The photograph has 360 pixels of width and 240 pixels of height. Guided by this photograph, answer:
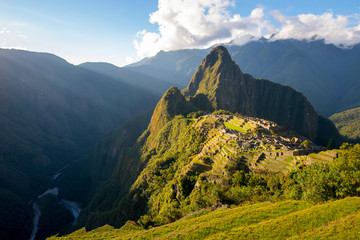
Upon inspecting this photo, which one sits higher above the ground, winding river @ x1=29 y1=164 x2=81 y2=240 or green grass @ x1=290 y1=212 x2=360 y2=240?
green grass @ x1=290 y1=212 x2=360 y2=240

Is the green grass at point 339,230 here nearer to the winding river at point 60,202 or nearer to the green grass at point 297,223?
the green grass at point 297,223

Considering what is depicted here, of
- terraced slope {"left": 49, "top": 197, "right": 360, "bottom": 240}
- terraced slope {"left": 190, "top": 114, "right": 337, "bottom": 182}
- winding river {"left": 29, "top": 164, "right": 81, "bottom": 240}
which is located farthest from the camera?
winding river {"left": 29, "top": 164, "right": 81, "bottom": 240}

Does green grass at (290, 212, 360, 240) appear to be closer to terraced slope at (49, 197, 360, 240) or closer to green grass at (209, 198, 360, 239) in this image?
terraced slope at (49, 197, 360, 240)

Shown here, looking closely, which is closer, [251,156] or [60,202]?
[251,156]

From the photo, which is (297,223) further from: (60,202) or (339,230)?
(60,202)

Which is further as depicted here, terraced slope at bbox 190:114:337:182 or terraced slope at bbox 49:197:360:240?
terraced slope at bbox 190:114:337:182

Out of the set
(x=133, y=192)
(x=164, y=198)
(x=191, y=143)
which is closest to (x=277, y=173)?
(x=164, y=198)

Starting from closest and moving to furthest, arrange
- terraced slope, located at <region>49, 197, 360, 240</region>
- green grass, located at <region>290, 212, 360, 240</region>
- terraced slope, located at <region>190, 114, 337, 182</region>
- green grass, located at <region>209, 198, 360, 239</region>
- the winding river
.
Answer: green grass, located at <region>290, 212, 360, 240</region> < terraced slope, located at <region>49, 197, 360, 240</region> < green grass, located at <region>209, 198, 360, 239</region> < terraced slope, located at <region>190, 114, 337, 182</region> < the winding river

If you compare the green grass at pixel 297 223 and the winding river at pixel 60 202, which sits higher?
the green grass at pixel 297 223

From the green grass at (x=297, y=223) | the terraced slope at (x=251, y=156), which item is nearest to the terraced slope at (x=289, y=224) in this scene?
the green grass at (x=297, y=223)

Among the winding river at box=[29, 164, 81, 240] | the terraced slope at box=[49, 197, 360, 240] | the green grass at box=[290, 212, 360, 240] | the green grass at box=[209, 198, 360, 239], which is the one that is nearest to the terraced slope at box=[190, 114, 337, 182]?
the terraced slope at box=[49, 197, 360, 240]

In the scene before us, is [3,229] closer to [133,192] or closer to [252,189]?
[133,192]

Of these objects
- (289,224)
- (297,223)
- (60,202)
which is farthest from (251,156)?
(60,202)
